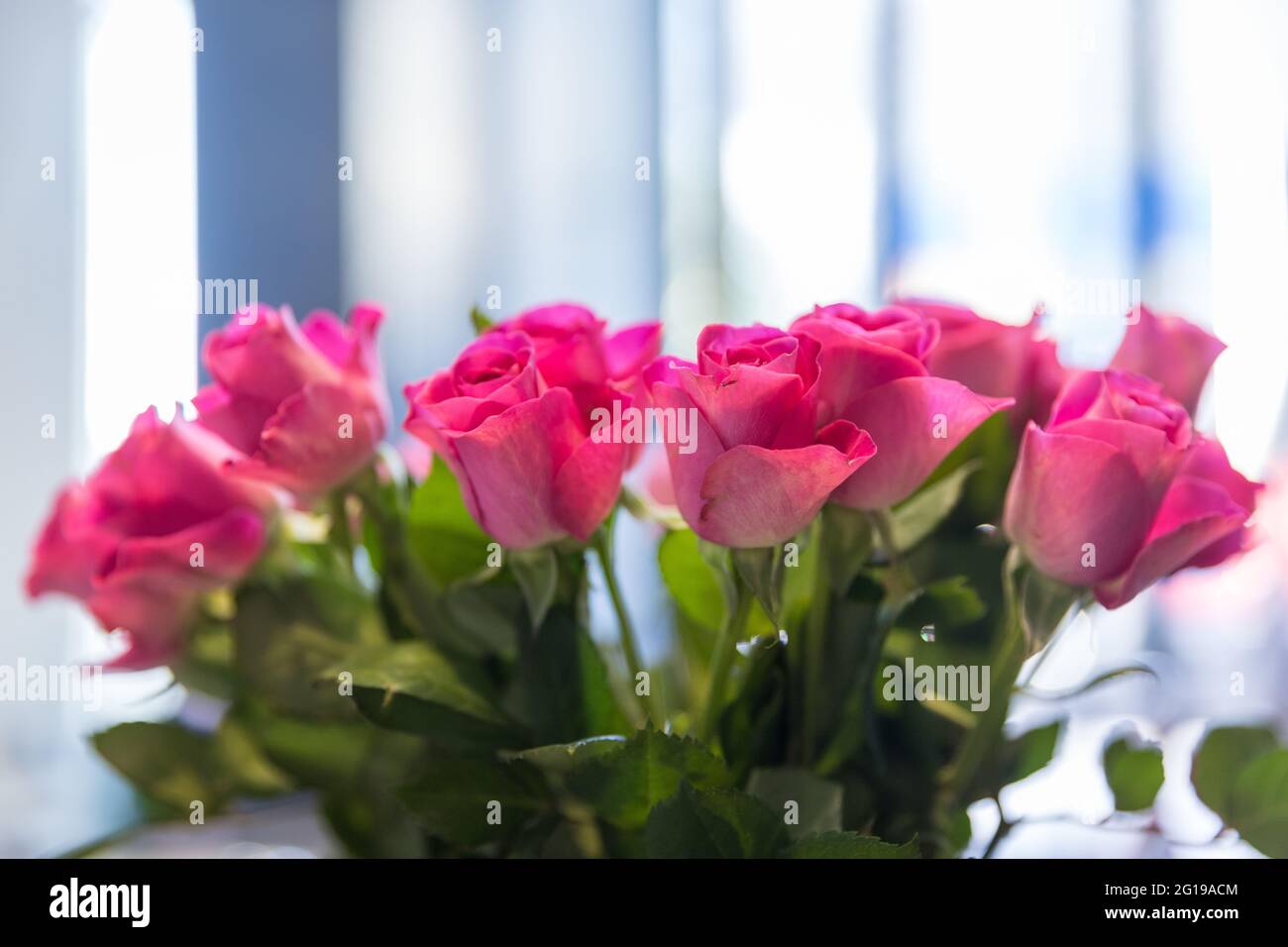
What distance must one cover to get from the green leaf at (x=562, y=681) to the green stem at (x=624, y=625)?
0.04 ft

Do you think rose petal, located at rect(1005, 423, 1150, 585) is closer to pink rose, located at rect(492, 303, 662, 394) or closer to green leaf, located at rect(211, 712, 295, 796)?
pink rose, located at rect(492, 303, 662, 394)

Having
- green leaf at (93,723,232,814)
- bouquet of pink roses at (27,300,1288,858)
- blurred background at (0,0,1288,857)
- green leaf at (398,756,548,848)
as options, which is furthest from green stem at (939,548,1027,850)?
blurred background at (0,0,1288,857)

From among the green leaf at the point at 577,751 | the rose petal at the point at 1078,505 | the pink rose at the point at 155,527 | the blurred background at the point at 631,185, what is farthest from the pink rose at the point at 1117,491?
the blurred background at the point at 631,185

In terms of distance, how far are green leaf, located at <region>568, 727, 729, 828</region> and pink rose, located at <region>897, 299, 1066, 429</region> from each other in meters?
0.11

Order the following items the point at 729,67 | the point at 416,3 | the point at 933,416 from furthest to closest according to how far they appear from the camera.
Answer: the point at 729,67
the point at 416,3
the point at 933,416

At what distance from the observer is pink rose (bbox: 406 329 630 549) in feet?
0.66

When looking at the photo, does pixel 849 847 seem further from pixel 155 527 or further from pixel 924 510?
pixel 155 527

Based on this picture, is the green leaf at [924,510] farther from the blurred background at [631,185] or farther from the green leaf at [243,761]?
the blurred background at [631,185]

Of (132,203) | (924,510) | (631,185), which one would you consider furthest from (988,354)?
(631,185)
